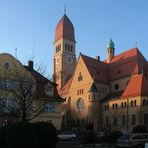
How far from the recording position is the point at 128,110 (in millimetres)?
79812

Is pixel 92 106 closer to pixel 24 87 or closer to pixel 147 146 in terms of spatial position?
pixel 24 87

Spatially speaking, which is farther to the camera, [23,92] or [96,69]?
[96,69]

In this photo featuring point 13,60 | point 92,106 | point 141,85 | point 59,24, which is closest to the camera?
point 13,60

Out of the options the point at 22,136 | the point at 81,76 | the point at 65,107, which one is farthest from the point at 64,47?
the point at 22,136

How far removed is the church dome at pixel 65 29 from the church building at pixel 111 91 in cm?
1868

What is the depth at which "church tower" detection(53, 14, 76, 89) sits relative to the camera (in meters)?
119

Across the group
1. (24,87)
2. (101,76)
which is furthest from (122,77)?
(24,87)

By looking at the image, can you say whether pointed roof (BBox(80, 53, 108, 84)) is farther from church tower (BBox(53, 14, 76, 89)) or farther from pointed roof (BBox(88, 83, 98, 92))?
church tower (BBox(53, 14, 76, 89))

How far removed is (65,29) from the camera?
122625mm

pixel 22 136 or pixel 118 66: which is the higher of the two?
pixel 118 66

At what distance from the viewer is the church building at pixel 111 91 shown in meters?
78.8

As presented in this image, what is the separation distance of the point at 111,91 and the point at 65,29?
3684 cm

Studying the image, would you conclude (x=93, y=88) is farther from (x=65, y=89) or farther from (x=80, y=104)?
(x=65, y=89)

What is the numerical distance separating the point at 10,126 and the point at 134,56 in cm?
7232
